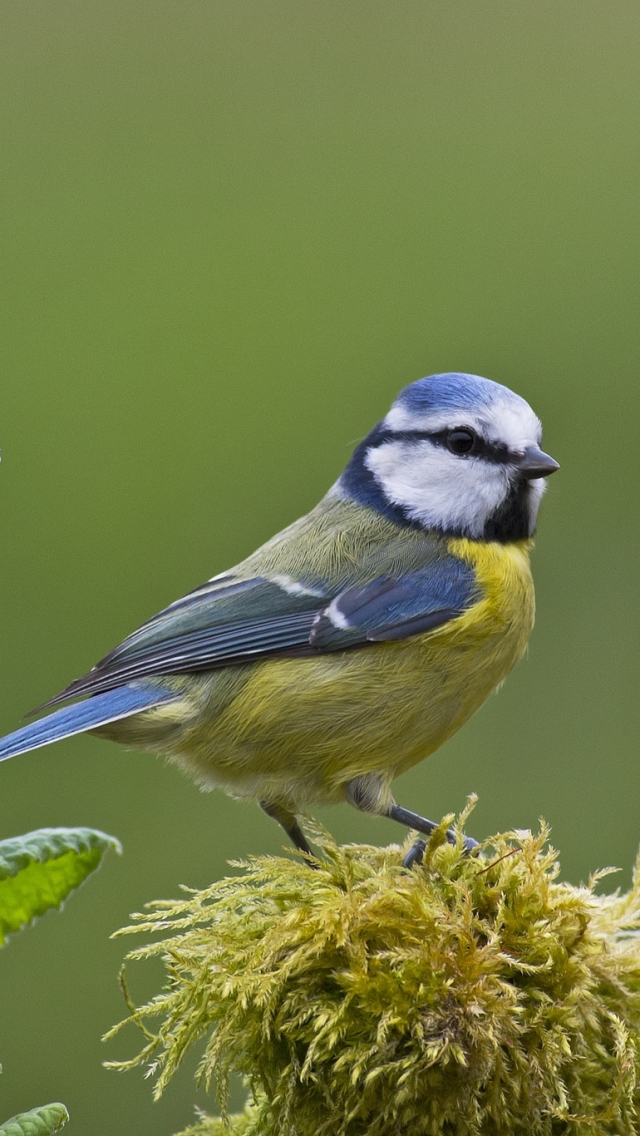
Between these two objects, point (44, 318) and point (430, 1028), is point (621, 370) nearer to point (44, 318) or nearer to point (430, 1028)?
point (44, 318)

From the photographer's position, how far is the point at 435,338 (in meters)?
5.01

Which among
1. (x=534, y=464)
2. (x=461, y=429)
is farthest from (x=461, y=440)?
(x=534, y=464)

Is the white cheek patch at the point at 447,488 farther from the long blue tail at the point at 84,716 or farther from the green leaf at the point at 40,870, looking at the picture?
the green leaf at the point at 40,870

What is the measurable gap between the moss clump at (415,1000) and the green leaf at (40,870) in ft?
1.17

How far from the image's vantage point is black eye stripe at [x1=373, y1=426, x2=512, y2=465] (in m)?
2.56

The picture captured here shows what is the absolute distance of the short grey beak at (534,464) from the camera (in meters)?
2.49

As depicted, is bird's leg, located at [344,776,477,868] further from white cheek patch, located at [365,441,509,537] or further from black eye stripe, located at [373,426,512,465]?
black eye stripe, located at [373,426,512,465]

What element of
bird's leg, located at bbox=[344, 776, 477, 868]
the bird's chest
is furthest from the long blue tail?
the bird's chest

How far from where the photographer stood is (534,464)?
8.23 ft

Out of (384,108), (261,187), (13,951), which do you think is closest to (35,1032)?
(13,951)

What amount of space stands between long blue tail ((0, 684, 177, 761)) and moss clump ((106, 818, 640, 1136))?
543mm

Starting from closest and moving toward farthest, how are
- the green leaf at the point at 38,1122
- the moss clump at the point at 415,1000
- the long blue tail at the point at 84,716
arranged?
1. the green leaf at the point at 38,1122
2. the moss clump at the point at 415,1000
3. the long blue tail at the point at 84,716

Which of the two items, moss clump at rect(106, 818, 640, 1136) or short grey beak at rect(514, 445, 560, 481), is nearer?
moss clump at rect(106, 818, 640, 1136)

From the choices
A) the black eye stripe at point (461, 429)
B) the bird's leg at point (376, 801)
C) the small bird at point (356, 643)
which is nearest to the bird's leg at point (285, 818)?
the small bird at point (356, 643)
